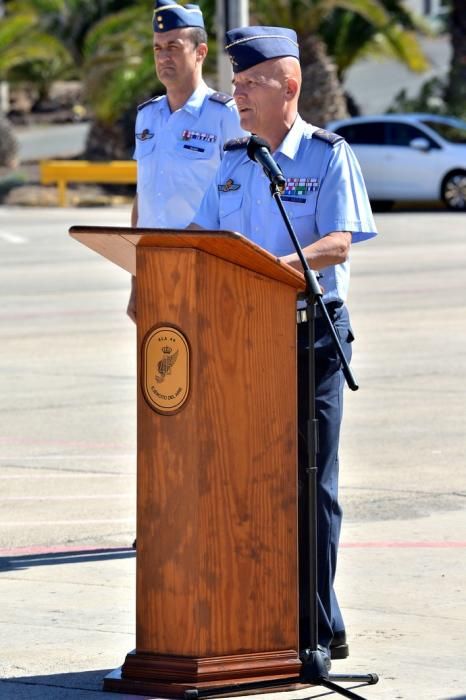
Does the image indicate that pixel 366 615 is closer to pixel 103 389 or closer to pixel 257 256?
pixel 257 256

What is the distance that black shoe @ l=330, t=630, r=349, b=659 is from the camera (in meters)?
4.91

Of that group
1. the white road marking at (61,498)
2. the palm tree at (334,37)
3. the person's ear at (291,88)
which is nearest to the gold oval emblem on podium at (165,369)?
the person's ear at (291,88)

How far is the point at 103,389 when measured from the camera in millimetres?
10422

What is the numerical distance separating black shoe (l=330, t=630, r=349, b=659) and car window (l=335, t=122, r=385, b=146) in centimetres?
2194

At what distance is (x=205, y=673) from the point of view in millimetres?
4480

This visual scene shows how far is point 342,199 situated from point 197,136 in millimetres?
1874

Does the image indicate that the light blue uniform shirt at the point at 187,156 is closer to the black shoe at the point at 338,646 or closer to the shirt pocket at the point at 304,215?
the shirt pocket at the point at 304,215

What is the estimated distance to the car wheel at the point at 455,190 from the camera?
25.7 metres

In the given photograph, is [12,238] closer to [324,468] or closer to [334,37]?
[334,37]

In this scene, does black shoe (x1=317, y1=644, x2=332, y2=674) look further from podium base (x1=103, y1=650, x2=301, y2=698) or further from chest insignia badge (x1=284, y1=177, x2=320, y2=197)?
chest insignia badge (x1=284, y1=177, x2=320, y2=197)

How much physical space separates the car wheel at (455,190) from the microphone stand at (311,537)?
70.5ft

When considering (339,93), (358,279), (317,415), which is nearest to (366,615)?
(317,415)

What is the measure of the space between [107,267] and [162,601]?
13.7m

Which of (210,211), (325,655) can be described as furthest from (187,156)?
(325,655)
